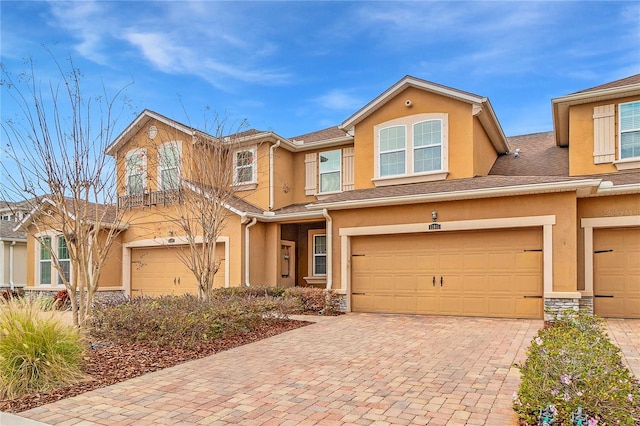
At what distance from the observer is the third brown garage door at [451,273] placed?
34.3 ft

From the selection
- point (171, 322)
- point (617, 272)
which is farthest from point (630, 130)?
point (171, 322)

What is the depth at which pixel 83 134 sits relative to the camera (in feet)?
25.3

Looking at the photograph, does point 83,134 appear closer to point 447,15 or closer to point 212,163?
point 212,163

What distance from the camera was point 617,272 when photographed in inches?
416

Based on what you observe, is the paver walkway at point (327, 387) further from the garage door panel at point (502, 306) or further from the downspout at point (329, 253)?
the downspout at point (329, 253)

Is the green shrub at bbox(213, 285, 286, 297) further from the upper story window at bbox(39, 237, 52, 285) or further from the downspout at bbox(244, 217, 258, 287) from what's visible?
the upper story window at bbox(39, 237, 52, 285)

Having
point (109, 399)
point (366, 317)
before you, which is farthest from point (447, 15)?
point (109, 399)

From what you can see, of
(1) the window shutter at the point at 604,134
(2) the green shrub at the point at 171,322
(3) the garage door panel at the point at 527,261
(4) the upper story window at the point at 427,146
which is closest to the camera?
(2) the green shrub at the point at 171,322

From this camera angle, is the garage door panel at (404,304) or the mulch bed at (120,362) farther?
the garage door panel at (404,304)

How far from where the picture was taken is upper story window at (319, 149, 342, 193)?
51.8 feet

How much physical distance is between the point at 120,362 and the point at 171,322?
1244 millimetres

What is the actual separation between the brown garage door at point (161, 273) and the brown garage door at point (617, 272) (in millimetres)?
10964

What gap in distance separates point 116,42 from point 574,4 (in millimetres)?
11081

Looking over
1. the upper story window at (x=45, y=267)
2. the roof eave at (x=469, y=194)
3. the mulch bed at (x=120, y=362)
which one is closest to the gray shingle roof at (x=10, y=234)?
the upper story window at (x=45, y=267)
